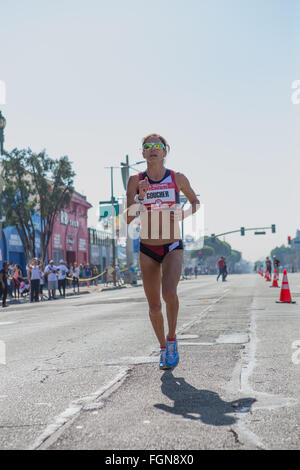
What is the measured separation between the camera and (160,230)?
18.0ft

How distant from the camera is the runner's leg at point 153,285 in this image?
18.1 feet

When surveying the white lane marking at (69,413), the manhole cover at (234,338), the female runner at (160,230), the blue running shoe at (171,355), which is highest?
the female runner at (160,230)

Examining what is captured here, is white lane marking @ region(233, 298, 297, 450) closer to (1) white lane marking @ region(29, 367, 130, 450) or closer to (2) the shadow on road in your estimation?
(2) the shadow on road

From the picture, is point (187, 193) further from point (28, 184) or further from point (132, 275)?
point (132, 275)

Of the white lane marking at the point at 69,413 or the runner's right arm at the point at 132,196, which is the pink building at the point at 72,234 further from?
the white lane marking at the point at 69,413

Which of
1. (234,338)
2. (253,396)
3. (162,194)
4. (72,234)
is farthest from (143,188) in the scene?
(72,234)

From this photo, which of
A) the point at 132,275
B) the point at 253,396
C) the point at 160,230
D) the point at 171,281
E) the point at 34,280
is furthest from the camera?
the point at 132,275

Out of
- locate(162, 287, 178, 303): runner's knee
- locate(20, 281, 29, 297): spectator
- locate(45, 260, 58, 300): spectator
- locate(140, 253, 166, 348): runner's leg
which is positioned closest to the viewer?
locate(162, 287, 178, 303): runner's knee

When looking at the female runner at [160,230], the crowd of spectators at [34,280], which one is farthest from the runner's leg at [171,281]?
the crowd of spectators at [34,280]

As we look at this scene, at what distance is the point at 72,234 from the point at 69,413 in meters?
52.5

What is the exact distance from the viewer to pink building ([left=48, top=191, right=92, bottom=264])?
167 ft

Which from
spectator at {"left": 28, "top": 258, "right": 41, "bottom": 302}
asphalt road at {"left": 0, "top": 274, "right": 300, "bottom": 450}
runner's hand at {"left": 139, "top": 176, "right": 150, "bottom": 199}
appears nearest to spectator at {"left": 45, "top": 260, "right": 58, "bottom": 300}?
spectator at {"left": 28, "top": 258, "right": 41, "bottom": 302}
